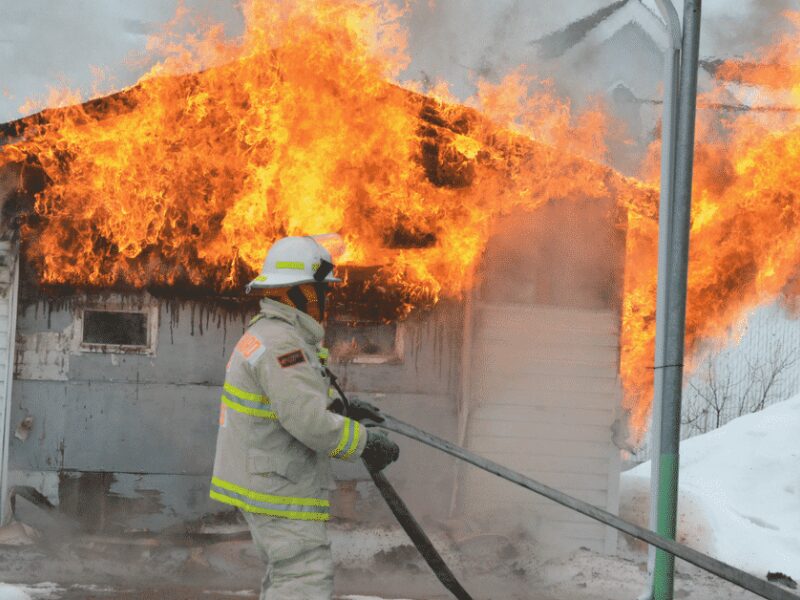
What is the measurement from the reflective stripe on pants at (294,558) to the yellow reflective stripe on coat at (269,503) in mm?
43

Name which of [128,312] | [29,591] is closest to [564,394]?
[128,312]

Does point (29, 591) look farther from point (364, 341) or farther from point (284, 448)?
point (284, 448)

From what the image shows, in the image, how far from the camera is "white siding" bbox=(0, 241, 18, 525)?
8.54 meters

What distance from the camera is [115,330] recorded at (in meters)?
8.77

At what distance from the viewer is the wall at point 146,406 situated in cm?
868

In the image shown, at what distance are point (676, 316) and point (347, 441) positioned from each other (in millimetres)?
2847

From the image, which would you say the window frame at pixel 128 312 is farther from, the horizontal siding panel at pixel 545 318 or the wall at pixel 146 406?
the horizontal siding panel at pixel 545 318

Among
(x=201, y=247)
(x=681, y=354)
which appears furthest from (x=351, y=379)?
(x=681, y=354)

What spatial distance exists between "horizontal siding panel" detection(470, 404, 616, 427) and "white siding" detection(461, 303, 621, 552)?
0.03 feet

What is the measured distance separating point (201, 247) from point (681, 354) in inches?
190

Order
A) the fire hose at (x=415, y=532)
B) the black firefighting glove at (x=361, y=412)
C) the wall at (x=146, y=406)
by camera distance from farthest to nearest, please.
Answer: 1. the wall at (x=146, y=406)
2. the fire hose at (x=415, y=532)
3. the black firefighting glove at (x=361, y=412)

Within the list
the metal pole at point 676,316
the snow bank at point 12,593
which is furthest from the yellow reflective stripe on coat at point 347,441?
the snow bank at point 12,593

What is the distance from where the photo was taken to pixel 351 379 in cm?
869

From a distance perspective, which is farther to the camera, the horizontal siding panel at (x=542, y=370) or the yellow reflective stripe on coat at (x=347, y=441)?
the horizontal siding panel at (x=542, y=370)
